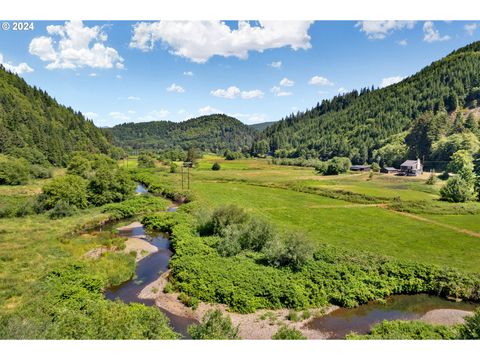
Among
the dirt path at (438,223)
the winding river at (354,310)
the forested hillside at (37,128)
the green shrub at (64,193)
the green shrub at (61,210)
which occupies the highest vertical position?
the forested hillside at (37,128)

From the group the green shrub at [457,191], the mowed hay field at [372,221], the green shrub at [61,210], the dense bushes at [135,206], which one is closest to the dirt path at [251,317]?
the mowed hay field at [372,221]

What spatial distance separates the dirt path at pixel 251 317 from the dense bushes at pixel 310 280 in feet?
1.96

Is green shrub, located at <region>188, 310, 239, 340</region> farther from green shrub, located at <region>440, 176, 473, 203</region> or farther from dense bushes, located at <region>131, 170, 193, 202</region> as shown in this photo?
green shrub, located at <region>440, 176, 473, 203</region>

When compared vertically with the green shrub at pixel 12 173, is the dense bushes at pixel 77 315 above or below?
below

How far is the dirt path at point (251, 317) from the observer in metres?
20.1

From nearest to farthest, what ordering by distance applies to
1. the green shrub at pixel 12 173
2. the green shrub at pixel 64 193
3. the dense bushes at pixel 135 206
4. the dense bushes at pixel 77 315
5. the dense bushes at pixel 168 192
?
the dense bushes at pixel 77 315 → the green shrub at pixel 64 193 → the dense bushes at pixel 135 206 → the dense bushes at pixel 168 192 → the green shrub at pixel 12 173

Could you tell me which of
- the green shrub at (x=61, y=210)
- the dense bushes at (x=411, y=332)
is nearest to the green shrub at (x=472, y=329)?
the dense bushes at (x=411, y=332)

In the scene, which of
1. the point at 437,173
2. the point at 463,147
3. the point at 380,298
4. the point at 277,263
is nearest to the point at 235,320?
the point at 277,263

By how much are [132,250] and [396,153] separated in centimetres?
10693

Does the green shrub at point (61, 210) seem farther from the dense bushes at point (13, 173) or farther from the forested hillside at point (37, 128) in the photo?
the forested hillside at point (37, 128)

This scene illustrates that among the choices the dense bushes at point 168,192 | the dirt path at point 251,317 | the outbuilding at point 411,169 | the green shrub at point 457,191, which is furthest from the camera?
the outbuilding at point 411,169

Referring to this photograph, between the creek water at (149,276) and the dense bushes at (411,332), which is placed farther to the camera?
the creek water at (149,276)

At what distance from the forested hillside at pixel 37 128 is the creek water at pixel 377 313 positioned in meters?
93.5

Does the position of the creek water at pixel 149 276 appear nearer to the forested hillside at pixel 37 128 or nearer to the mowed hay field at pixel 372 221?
the mowed hay field at pixel 372 221
